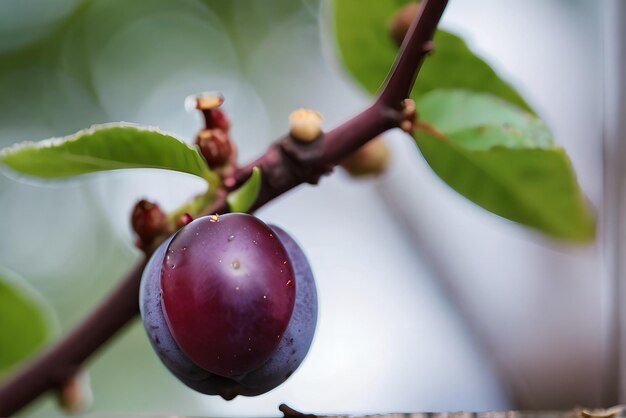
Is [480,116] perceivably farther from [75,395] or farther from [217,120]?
[75,395]


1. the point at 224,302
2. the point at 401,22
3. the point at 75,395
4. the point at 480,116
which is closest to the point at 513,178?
the point at 480,116

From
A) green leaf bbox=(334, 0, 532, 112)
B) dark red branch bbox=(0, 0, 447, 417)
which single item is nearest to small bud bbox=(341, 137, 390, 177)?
green leaf bbox=(334, 0, 532, 112)

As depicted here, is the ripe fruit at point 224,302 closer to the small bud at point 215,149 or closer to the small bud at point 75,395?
the small bud at point 215,149

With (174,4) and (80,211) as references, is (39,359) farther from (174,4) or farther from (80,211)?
(80,211)

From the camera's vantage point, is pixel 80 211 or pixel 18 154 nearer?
pixel 18 154

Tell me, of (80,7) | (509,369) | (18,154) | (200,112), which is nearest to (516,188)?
(200,112)

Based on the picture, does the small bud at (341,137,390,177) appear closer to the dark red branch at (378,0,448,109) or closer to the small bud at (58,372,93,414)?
the dark red branch at (378,0,448,109)
